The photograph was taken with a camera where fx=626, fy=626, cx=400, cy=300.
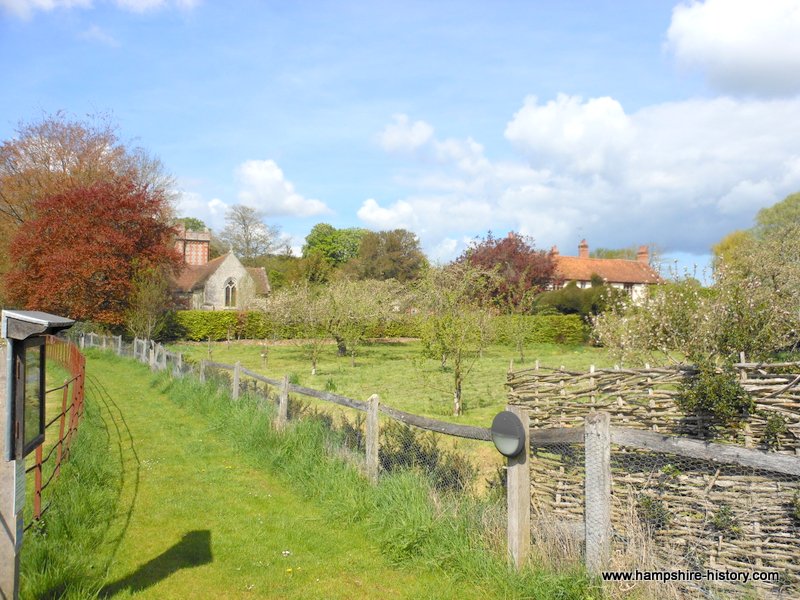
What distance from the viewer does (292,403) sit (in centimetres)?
1072

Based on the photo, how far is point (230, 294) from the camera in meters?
51.2

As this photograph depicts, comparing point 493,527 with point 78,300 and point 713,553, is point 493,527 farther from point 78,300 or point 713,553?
point 78,300

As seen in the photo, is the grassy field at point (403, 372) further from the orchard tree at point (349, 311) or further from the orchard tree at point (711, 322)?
the orchard tree at point (711, 322)

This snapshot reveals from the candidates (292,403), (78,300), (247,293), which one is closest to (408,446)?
(292,403)

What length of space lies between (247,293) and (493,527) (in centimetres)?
4360

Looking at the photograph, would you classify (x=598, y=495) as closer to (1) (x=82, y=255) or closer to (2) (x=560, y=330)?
(1) (x=82, y=255)

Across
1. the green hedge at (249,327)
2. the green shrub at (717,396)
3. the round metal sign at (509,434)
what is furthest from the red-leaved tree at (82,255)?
the green shrub at (717,396)

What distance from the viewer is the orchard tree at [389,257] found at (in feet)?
203

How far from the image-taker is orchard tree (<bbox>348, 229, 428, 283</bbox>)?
6178 centimetres

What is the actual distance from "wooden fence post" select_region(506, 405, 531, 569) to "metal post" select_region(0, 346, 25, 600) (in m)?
3.41

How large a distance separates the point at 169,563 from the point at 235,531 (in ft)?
3.00

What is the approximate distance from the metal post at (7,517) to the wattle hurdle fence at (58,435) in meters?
0.99

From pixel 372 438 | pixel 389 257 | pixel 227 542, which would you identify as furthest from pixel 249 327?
pixel 227 542

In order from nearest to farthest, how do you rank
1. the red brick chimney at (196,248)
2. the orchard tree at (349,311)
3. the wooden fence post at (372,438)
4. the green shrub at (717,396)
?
the green shrub at (717,396) < the wooden fence post at (372,438) < the orchard tree at (349,311) < the red brick chimney at (196,248)
